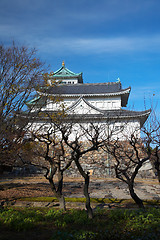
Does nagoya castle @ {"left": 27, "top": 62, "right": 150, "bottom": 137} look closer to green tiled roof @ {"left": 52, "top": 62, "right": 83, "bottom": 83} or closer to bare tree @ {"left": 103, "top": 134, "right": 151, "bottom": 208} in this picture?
green tiled roof @ {"left": 52, "top": 62, "right": 83, "bottom": 83}

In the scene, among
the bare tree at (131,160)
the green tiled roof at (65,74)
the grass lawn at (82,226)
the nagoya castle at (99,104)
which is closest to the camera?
the grass lawn at (82,226)

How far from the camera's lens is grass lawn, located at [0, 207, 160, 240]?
519 cm

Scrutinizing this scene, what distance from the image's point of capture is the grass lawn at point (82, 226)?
519 cm

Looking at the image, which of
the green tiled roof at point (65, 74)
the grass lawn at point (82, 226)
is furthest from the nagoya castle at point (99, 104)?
the grass lawn at point (82, 226)

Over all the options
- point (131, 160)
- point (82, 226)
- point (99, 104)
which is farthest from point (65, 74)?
point (82, 226)

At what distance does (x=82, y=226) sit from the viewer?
6.33 metres

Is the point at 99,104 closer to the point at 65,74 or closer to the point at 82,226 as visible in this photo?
the point at 65,74

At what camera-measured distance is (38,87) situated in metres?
12.5

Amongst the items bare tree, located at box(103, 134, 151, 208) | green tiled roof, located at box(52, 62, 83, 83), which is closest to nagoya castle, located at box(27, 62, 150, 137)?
green tiled roof, located at box(52, 62, 83, 83)

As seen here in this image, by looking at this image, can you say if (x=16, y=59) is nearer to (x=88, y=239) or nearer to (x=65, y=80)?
(x=88, y=239)

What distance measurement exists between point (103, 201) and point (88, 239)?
5.36 meters

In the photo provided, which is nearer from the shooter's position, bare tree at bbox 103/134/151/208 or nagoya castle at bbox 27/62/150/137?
bare tree at bbox 103/134/151/208

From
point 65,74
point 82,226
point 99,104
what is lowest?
point 82,226

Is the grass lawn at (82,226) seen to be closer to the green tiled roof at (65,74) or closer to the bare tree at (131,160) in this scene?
the bare tree at (131,160)
